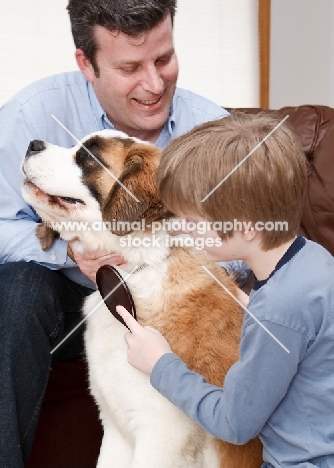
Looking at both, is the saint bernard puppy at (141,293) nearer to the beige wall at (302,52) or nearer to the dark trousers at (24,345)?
the dark trousers at (24,345)

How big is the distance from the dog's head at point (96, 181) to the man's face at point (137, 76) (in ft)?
1.17

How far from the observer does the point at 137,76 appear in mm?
1878

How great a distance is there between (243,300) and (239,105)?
2.26 metres

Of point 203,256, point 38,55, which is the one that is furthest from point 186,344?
point 38,55

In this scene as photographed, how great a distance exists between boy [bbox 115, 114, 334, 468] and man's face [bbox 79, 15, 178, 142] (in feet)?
2.21

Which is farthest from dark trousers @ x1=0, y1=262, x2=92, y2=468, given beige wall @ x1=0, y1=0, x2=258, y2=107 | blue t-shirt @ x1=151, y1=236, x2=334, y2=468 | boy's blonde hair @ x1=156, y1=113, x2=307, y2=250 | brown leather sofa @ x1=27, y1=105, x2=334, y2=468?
beige wall @ x1=0, y1=0, x2=258, y2=107

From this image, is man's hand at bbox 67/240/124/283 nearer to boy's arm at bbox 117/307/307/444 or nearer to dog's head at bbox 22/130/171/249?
dog's head at bbox 22/130/171/249

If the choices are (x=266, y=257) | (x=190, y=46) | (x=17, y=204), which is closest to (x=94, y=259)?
(x=17, y=204)

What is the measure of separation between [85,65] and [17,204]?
0.49 metres

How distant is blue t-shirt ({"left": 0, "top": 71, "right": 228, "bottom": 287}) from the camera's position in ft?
5.84

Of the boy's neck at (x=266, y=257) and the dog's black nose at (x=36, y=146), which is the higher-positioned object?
the dog's black nose at (x=36, y=146)

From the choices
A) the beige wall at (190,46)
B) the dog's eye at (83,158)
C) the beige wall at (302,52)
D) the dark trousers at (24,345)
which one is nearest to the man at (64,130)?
the dark trousers at (24,345)

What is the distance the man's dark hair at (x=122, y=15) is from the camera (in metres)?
1.74

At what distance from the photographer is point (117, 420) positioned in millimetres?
1546
